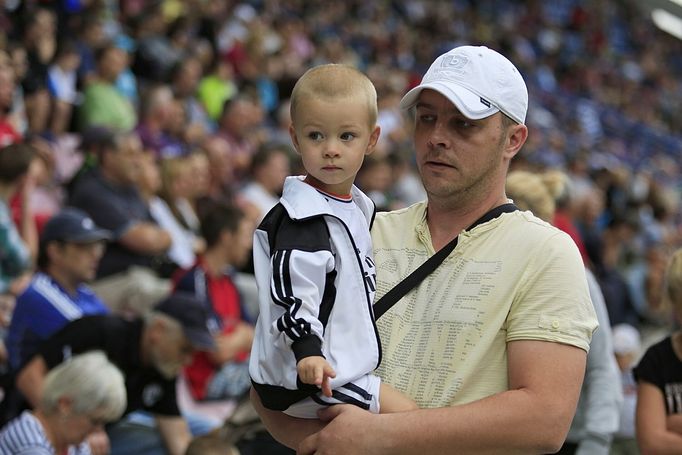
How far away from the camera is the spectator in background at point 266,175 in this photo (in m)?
7.50

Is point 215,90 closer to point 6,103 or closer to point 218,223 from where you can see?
point 6,103

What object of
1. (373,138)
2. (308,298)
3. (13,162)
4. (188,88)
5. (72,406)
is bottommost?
(72,406)

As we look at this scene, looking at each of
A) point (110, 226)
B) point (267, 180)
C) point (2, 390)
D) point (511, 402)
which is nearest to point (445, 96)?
point (511, 402)

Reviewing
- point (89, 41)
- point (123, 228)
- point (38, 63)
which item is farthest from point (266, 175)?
point (89, 41)

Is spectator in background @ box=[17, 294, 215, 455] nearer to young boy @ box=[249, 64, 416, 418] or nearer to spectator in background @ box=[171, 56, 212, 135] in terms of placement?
young boy @ box=[249, 64, 416, 418]

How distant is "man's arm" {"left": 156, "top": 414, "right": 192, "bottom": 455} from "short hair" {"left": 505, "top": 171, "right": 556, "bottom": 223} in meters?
2.09

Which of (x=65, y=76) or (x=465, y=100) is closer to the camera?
(x=465, y=100)

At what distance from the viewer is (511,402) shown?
2.01 meters

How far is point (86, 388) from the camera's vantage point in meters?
3.94

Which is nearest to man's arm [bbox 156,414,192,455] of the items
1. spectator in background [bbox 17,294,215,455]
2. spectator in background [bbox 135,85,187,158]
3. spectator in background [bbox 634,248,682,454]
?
spectator in background [bbox 17,294,215,455]

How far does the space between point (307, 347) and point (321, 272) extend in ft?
0.57

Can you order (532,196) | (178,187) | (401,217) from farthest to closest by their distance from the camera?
(178,187)
(532,196)
(401,217)

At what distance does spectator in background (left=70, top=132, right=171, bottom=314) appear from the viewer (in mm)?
5906

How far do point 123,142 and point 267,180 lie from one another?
4.87 feet
